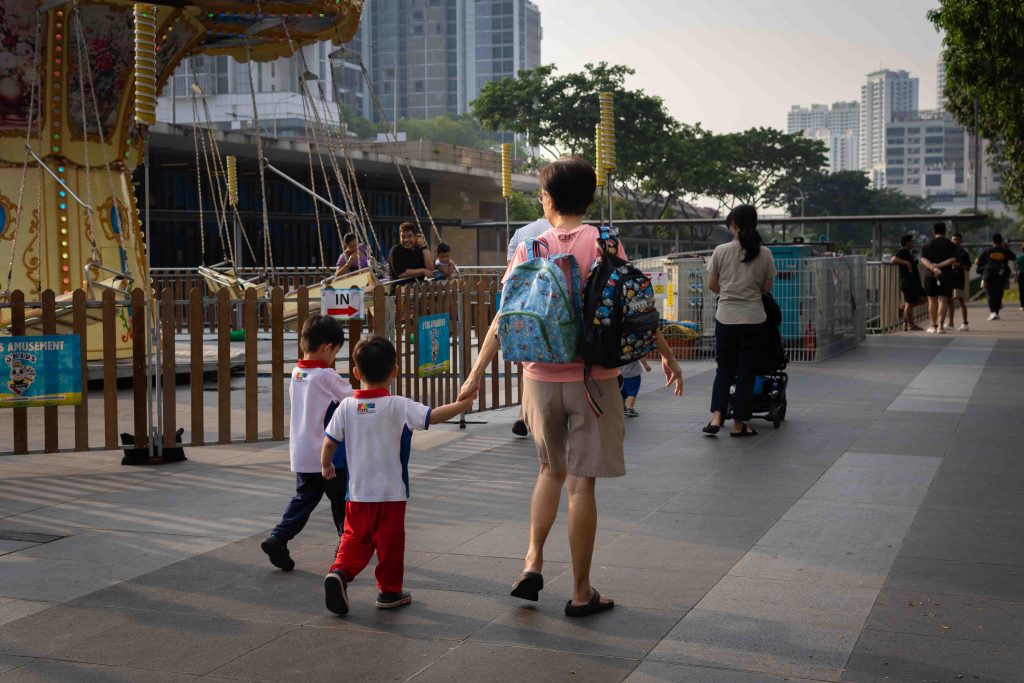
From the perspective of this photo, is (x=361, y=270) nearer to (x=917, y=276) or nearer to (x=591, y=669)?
(x=917, y=276)

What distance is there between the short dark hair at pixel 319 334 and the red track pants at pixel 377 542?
942mm

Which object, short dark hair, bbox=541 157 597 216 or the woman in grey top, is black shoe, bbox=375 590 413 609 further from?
the woman in grey top

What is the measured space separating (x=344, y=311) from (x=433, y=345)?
0.99 metres

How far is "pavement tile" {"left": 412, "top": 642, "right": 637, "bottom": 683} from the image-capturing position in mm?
4395

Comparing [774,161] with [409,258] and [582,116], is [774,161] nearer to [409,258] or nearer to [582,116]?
[582,116]

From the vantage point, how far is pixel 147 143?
31.2 feet

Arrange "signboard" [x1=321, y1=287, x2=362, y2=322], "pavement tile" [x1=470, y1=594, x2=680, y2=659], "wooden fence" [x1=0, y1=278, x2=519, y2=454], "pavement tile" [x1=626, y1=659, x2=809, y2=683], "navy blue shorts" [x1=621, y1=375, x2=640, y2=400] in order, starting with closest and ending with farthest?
"pavement tile" [x1=626, y1=659, x2=809, y2=683], "pavement tile" [x1=470, y1=594, x2=680, y2=659], "wooden fence" [x1=0, y1=278, x2=519, y2=454], "signboard" [x1=321, y1=287, x2=362, y2=322], "navy blue shorts" [x1=621, y1=375, x2=640, y2=400]

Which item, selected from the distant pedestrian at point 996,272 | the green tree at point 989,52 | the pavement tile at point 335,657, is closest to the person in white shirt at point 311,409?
the pavement tile at point 335,657

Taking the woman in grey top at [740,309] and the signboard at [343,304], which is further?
the woman in grey top at [740,309]

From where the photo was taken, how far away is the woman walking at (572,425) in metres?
5.12

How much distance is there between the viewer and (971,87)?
22.4 metres

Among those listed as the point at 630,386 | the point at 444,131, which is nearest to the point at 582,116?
the point at 630,386

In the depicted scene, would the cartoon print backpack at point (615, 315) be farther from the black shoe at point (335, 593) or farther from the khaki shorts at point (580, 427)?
the black shoe at point (335, 593)

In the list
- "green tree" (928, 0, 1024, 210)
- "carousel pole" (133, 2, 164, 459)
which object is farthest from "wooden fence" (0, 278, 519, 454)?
"green tree" (928, 0, 1024, 210)
